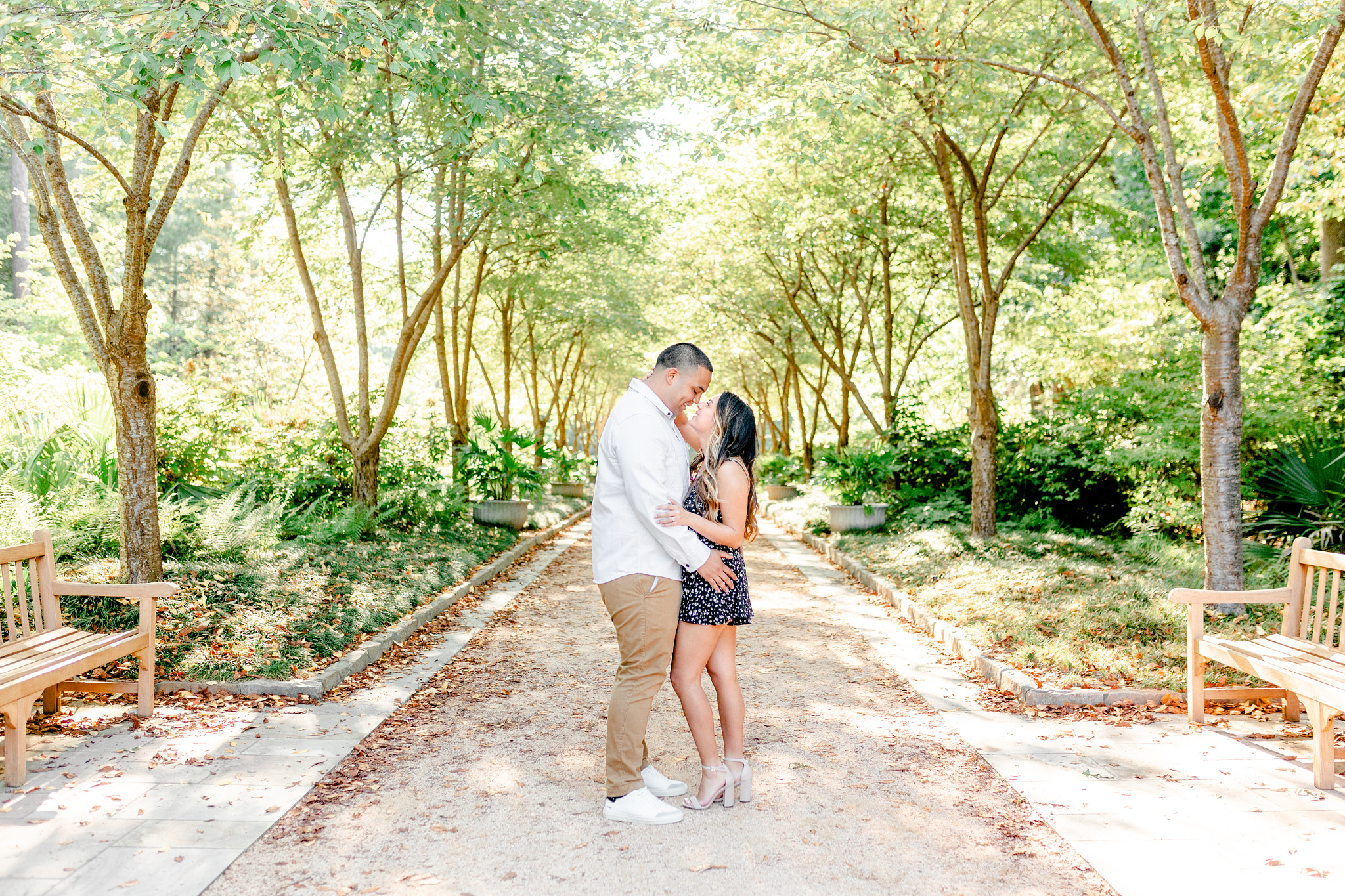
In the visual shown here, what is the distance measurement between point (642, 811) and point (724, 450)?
1577 millimetres

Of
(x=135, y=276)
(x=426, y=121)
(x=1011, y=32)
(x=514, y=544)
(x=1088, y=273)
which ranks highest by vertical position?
(x=1011, y=32)

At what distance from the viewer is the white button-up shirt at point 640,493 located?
376cm

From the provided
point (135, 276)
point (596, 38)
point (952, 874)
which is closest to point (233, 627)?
point (135, 276)

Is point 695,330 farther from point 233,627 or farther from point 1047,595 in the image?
point 233,627

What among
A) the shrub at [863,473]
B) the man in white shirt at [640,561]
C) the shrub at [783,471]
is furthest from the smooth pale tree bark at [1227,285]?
the shrub at [783,471]

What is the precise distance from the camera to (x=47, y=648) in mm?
4676

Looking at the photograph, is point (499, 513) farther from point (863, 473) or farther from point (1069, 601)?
point (1069, 601)

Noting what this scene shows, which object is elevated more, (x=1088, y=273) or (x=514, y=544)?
(x=1088, y=273)

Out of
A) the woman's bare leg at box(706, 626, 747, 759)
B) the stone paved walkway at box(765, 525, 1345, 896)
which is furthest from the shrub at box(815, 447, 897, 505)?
the woman's bare leg at box(706, 626, 747, 759)

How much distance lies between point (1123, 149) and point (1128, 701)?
32.6 feet

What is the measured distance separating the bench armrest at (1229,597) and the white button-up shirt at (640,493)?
3.20m

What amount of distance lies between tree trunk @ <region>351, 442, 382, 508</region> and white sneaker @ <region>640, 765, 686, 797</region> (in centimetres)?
874

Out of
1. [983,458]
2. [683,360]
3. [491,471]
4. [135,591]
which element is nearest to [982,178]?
[983,458]

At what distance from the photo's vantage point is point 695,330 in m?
25.0
